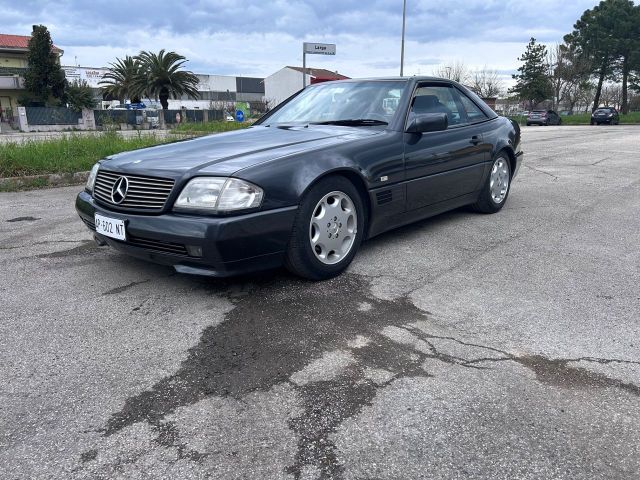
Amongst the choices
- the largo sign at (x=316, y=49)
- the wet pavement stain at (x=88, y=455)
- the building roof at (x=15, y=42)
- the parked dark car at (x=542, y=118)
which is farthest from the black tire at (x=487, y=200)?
the building roof at (x=15, y=42)

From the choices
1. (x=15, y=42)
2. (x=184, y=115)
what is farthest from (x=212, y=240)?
(x=15, y=42)

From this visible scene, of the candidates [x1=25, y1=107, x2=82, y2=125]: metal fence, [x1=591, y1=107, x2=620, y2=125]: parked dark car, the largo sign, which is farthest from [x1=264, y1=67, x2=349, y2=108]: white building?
the largo sign

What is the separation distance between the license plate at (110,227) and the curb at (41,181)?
205 inches

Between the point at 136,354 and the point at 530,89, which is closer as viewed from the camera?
the point at 136,354

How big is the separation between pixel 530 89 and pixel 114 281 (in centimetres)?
5861

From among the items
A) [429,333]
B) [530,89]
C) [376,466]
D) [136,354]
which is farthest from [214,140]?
[530,89]

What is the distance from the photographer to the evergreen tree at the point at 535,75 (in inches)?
2153

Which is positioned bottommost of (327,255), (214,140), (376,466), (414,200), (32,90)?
(376,466)

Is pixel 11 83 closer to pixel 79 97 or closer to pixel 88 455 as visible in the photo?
pixel 79 97

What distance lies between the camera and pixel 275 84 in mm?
84062

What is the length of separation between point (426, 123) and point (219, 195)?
6.09 ft

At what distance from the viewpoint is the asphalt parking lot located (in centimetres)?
187

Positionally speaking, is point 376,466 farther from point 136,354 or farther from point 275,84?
point 275,84

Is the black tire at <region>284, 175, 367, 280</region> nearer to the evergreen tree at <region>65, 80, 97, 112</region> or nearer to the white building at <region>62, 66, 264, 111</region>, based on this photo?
the evergreen tree at <region>65, 80, 97, 112</region>
